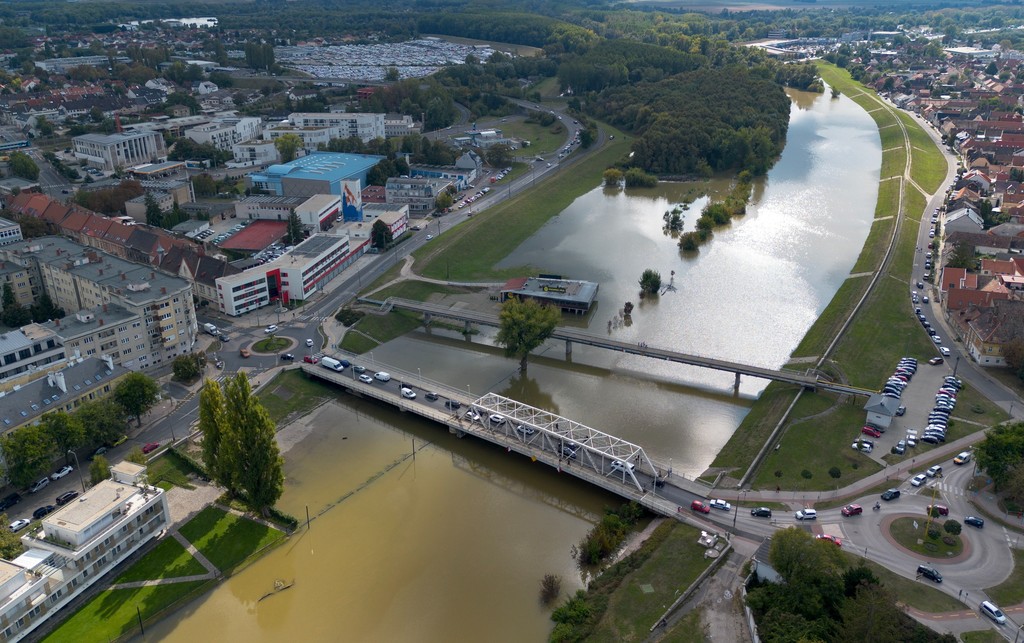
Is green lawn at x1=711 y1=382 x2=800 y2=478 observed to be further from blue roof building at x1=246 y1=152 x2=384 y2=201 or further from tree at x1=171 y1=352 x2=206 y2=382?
blue roof building at x1=246 y1=152 x2=384 y2=201

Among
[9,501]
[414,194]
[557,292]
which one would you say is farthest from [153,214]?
[9,501]

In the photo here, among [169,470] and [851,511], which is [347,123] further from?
[851,511]

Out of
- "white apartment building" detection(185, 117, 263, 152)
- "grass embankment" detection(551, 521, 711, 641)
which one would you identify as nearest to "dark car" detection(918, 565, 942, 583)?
"grass embankment" detection(551, 521, 711, 641)

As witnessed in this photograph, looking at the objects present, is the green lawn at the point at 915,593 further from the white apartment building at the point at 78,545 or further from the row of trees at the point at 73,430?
the row of trees at the point at 73,430

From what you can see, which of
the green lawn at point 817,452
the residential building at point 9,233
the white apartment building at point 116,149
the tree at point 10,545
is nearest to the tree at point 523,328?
the green lawn at point 817,452

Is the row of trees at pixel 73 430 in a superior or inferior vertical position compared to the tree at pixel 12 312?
superior
